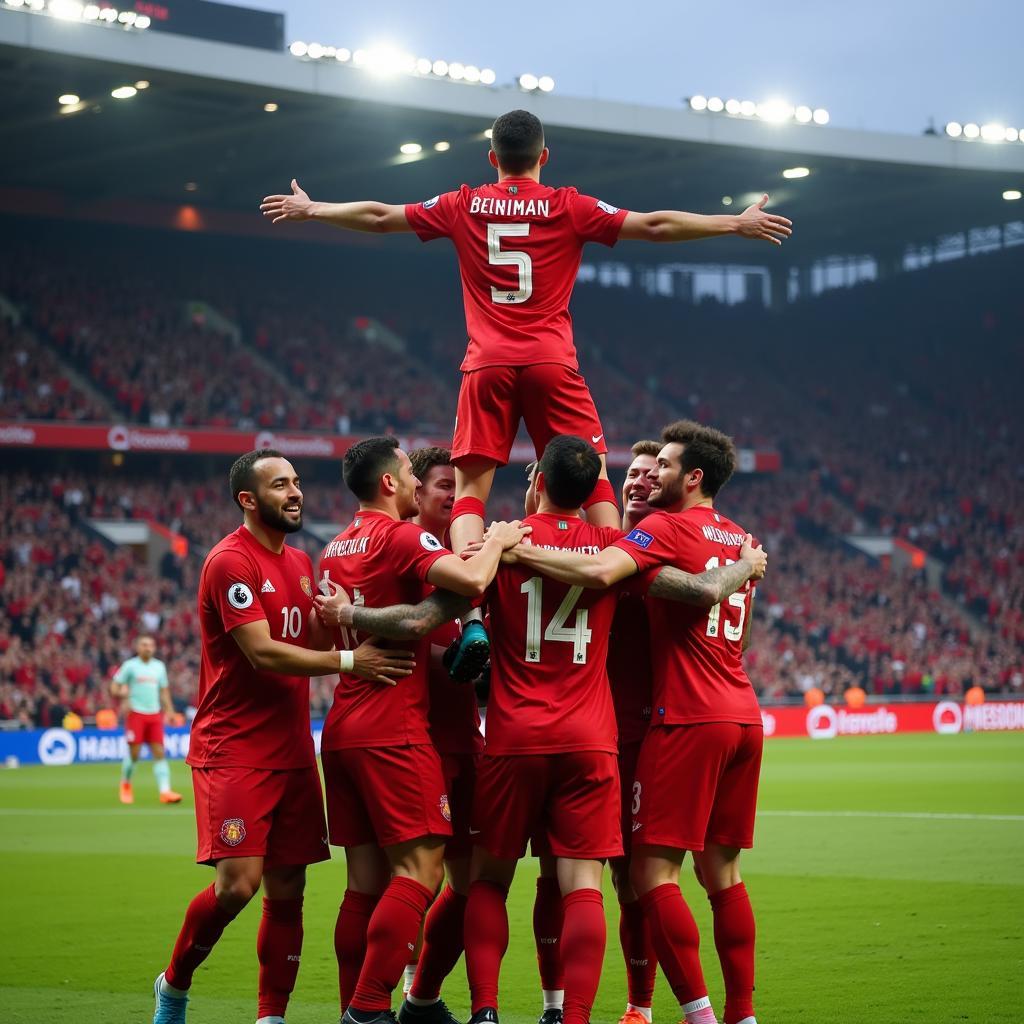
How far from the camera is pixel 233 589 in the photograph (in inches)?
269

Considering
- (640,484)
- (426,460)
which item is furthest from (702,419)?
(640,484)

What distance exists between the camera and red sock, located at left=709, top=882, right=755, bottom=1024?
6609 mm

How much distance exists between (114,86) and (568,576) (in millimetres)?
27662

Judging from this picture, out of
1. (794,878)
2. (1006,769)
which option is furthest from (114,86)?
(794,878)

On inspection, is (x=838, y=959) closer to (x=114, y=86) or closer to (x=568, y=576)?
(x=568, y=576)

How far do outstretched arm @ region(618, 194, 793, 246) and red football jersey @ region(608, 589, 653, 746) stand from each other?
1740 mm

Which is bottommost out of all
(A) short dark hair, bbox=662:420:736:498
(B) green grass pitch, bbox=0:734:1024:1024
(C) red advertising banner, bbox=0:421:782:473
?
(B) green grass pitch, bbox=0:734:1024:1024

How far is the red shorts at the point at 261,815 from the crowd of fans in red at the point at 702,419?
2194 cm

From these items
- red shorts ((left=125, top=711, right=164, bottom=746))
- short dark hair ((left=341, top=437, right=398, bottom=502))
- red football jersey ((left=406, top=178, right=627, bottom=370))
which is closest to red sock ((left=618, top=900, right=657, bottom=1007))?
short dark hair ((left=341, top=437, right=398, bottom=502))

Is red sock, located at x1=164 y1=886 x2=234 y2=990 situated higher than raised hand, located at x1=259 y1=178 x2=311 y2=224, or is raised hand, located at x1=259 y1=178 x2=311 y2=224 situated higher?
raised hand, located at x1=259 y1=178 x2=311 y2=224

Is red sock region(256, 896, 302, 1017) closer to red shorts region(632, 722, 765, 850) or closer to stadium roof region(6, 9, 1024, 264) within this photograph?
red shorts region(632, 722, 765, 850)

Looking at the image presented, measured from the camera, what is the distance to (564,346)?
23.8 feet

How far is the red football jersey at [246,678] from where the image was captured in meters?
6.88

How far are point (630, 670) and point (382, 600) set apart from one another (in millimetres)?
1373
